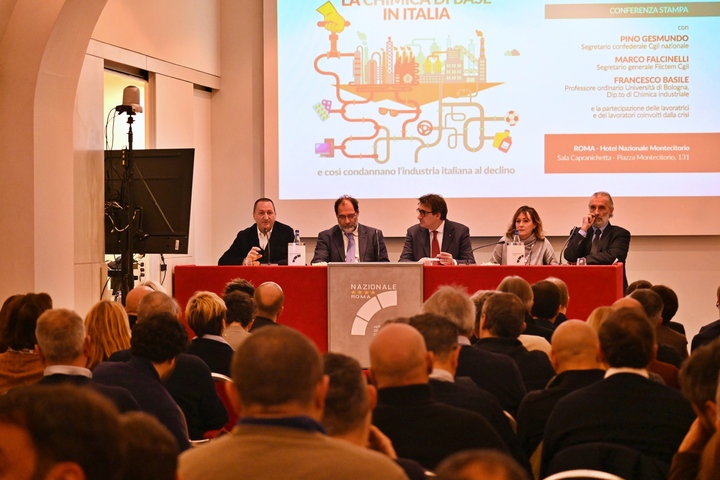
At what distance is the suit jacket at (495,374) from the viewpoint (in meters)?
3.26

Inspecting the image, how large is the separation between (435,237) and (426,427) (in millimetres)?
4879

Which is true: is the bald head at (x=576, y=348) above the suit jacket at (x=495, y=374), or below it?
above

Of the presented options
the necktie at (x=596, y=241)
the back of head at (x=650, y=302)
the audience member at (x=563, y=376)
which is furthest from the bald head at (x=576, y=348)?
the necktie at (x=596, y=241)

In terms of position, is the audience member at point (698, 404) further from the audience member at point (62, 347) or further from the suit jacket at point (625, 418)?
the audience member at point (62, 347)

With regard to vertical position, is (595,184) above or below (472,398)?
above

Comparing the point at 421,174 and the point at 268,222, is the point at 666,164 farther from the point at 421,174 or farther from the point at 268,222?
the point at 268,222

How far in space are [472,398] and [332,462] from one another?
123 centimetres

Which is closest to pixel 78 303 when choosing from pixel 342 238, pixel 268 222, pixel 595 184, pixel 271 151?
pixel 268 222

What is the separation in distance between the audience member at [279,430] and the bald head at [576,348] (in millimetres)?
1517

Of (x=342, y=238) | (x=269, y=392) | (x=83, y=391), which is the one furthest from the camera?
(x=342, y=238)

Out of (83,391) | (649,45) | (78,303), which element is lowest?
(78,303)

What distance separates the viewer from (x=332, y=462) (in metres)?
1.48

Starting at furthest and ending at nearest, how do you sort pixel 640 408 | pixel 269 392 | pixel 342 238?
1. pixel 342 238
2. pixel 640 408
3. pixel 269 392

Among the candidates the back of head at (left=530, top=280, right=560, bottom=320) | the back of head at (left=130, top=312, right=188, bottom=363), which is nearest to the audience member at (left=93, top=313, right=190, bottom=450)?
the back of head at (left=130, top=312, right=188, bottom=363)
